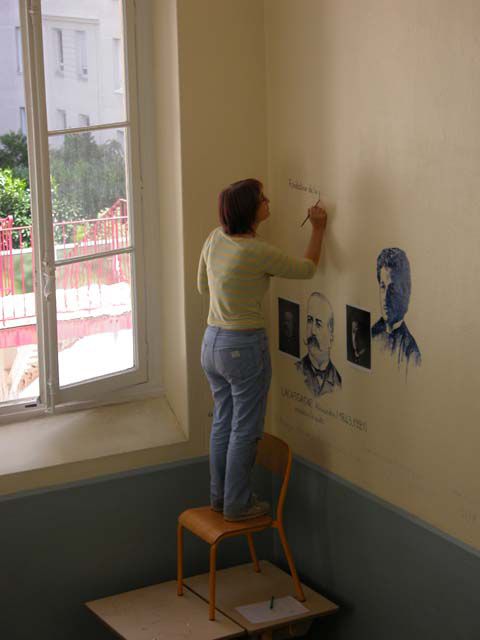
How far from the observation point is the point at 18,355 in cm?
413

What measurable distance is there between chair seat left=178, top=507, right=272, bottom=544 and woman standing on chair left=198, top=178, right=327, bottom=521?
0.10 ft

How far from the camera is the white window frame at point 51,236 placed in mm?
3869

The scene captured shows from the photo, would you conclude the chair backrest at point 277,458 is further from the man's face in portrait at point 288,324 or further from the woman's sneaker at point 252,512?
the man's face in portrait at point 288,324

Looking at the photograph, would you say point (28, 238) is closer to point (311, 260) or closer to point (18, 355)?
point (18, 355)

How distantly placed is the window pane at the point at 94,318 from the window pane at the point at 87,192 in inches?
3.6

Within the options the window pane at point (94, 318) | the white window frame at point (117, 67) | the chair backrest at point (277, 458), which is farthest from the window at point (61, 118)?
the chair backrest at point (277, 458)

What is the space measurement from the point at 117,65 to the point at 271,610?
2.29 metres

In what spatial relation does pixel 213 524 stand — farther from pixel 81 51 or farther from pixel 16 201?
pixel 81 51

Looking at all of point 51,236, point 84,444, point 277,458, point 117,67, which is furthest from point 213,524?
point 117,67

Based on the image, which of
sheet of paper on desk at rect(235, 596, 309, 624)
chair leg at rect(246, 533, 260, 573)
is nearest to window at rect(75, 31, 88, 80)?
chair leg at rect(246, 533, 260, 573)

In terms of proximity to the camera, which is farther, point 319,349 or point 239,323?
point 319,349

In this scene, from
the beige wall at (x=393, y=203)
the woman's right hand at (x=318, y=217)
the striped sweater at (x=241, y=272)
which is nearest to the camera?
the beige wall at (x=393, y=203)

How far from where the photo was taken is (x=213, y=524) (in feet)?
12.4

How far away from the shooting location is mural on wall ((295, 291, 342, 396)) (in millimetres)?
3822
